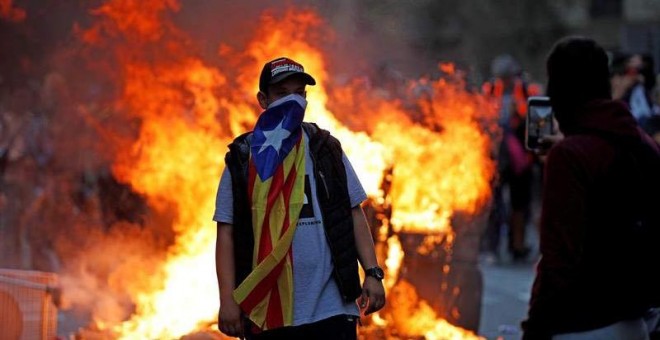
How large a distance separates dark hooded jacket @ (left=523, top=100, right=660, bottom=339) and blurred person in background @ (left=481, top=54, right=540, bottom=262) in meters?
8.40

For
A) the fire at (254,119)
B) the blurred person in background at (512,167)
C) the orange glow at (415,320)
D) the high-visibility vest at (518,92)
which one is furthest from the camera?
the high-visibility vest at (518,92)

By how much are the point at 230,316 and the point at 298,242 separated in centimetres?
32

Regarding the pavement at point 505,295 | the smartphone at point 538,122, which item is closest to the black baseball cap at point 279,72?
the smartphone at point 538,122

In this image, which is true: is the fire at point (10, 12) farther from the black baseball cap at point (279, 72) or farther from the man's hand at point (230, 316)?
the man's hand at point (230, 316)

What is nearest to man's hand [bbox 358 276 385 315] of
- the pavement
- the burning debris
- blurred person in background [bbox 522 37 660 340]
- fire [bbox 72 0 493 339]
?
blurred person in background [bbox 522 37 660 340]

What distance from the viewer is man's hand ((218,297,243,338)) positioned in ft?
12.0

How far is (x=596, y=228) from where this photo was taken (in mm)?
3252

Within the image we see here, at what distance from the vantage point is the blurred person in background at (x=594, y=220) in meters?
3.22

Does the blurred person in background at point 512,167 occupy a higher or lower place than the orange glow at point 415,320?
higher

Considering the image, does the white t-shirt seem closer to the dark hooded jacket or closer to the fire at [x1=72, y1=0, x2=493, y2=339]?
the dark hooded jacket

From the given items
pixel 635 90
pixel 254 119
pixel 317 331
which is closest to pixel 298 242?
pixel 317 331

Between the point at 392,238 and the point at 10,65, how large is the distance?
4.44m

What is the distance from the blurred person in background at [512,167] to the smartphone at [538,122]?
716 cm

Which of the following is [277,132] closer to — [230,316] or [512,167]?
[230,316]
